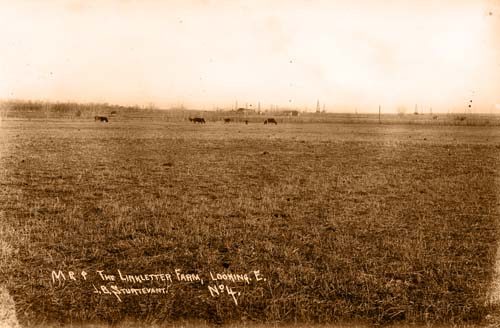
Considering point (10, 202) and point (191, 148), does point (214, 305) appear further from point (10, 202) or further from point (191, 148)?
point (191, 148)

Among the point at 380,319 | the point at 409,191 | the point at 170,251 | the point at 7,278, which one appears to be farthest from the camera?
the point at 409,191

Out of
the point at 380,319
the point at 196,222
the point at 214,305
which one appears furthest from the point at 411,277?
the point at 196,222
